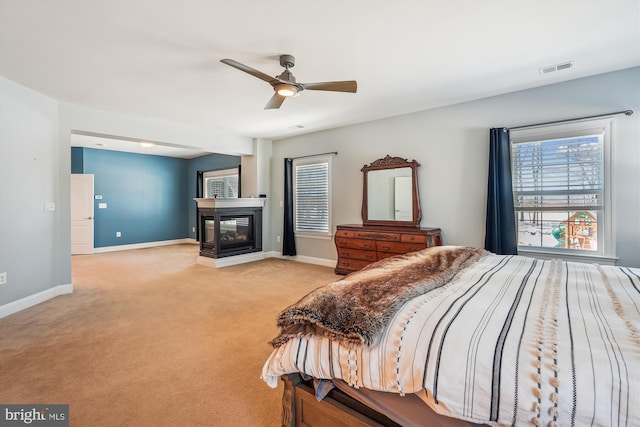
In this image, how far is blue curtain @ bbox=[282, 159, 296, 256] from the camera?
591 cm

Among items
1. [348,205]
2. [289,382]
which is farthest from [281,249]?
[289,382]

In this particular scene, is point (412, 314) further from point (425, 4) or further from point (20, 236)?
point (20, 236)

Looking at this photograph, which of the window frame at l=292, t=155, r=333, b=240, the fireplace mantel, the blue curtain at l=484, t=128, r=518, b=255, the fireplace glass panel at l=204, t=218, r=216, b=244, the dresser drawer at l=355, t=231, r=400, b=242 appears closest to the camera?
the blue curtain at l=484, t=128, r=518, b=255

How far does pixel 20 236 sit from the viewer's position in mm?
3395

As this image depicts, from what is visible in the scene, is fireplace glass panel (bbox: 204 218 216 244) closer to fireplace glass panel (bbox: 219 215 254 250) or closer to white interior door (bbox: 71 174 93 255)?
fireplace glass panel (bbox: 219 215 254 250)

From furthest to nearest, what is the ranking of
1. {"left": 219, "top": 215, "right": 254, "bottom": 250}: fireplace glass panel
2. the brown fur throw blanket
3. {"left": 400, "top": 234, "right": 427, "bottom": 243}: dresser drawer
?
1. {"left": 219, "top": 215, "right": 254, "bottom": 250}: fireplace glass panel
2. {"left": 400, "top": 234, "right": 427, "bottom": 243}: dresser drawer
3. the brown fur throw blanket

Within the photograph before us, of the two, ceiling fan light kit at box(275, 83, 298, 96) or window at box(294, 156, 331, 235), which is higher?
ceiling fan light kit at box(275, 83, 298, 96)

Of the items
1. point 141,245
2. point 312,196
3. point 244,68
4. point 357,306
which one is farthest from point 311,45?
point 141,245

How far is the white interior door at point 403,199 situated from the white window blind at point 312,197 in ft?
4.57

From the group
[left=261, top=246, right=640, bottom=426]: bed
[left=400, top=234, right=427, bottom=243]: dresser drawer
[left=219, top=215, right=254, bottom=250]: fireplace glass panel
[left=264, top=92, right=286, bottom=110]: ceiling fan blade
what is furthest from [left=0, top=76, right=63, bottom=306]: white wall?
[left=400, top=234, right=427, bottom=243]: dresser drawer

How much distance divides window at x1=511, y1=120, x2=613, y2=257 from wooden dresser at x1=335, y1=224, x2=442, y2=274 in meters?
1.12

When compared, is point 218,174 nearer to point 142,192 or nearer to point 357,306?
point 142,192

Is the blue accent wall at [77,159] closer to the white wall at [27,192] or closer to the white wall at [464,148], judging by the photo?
the white wall at [27,192]

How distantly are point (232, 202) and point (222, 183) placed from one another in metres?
2.22
